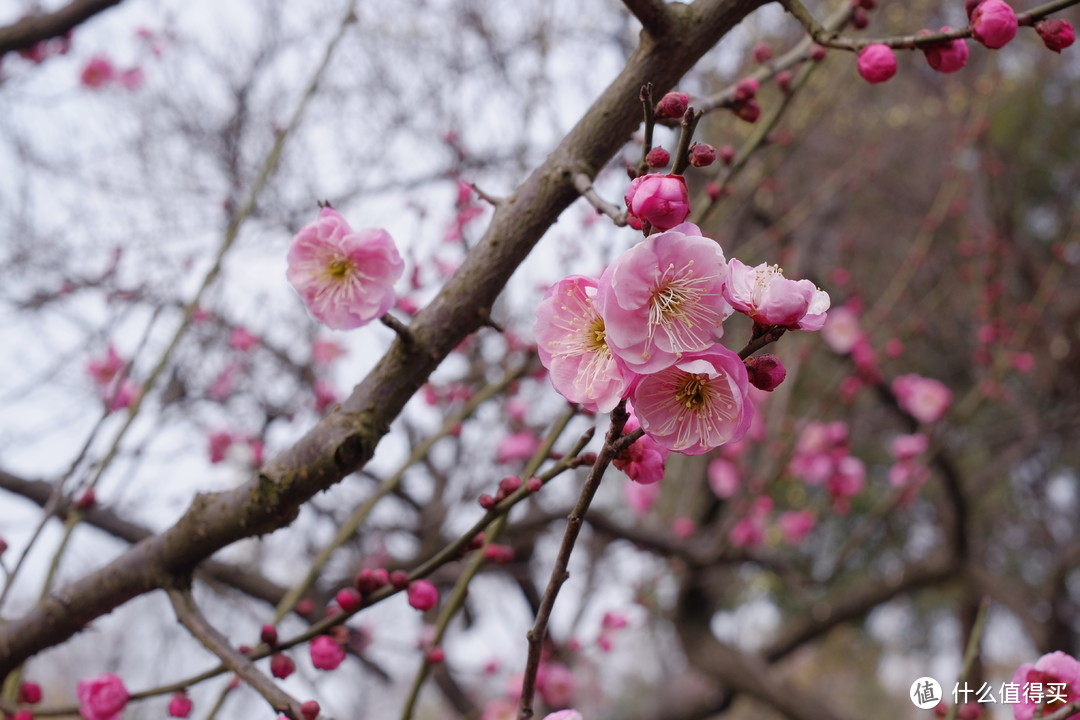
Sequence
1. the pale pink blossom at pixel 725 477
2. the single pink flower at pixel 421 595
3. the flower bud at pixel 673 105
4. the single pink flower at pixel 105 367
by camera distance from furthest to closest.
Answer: the pale pink blossom at pixel 725 477
the single pink flower at pixel 105 367
the single pink flower at pixel 421 595
the flower bud at pixel 673 105

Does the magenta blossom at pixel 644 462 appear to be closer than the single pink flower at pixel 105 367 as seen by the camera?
Yes

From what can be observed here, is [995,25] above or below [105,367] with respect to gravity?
below

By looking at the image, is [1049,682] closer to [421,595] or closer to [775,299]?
[775,299]

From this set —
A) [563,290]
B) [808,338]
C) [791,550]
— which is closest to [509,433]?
[808,338]

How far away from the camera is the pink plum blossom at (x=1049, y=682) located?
36.1 inches

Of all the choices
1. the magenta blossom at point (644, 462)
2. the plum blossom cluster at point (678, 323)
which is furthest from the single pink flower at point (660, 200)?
the magenta blossom at point (644, 462)

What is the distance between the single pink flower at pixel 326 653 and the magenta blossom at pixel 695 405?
0.72 meters

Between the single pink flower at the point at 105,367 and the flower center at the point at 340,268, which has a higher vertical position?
the single pink flower at the point at 105,367

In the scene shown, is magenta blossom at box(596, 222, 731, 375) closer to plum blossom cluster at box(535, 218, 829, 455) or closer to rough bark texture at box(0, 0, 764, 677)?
plum blossom cluster at box(535, 218, 829, 455)

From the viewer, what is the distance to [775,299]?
672mm

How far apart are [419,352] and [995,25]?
0.79 m

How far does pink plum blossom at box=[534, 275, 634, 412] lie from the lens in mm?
721

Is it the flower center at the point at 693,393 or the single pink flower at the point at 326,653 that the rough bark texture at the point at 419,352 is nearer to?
the single pink flower at the point at 326,653

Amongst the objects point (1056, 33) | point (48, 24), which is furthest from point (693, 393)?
point (48, 24)
